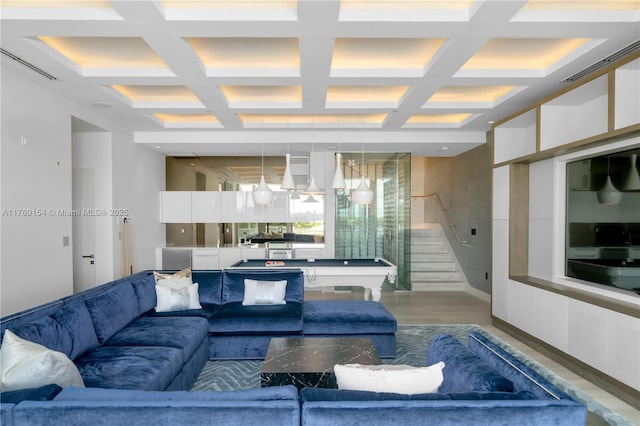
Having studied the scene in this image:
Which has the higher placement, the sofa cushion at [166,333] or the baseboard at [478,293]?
the sofa cushion at [166,333]

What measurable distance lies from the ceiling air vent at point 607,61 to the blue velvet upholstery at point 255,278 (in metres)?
3.55

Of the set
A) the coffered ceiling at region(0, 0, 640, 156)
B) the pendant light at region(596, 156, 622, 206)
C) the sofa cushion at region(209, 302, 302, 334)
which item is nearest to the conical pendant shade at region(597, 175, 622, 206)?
the pendant light at region(596, 156, 622, 206)

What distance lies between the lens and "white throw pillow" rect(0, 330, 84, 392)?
1681 millimetres

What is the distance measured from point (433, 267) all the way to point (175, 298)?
5.46 meters

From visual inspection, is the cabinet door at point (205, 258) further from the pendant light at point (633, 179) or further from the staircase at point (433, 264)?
the pendant light at point (633, 179)

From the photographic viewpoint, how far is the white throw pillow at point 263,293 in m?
4.11

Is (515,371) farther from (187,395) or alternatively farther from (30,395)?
(30,395)

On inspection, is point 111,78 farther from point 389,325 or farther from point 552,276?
point 552,276

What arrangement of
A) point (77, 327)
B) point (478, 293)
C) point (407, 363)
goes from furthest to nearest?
1. point (478, 293)
2. point (407, 363)
3. point (77, 327)

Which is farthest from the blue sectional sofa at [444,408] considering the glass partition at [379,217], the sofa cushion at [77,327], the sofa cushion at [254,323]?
the glass partition at [379,217]

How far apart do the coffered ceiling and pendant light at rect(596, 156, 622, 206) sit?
1.13 metres

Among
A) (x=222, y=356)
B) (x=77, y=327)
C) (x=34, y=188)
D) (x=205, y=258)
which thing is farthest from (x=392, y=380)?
(x=205, y=258)

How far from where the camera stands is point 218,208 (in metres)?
7.47

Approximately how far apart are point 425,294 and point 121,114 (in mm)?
5707
